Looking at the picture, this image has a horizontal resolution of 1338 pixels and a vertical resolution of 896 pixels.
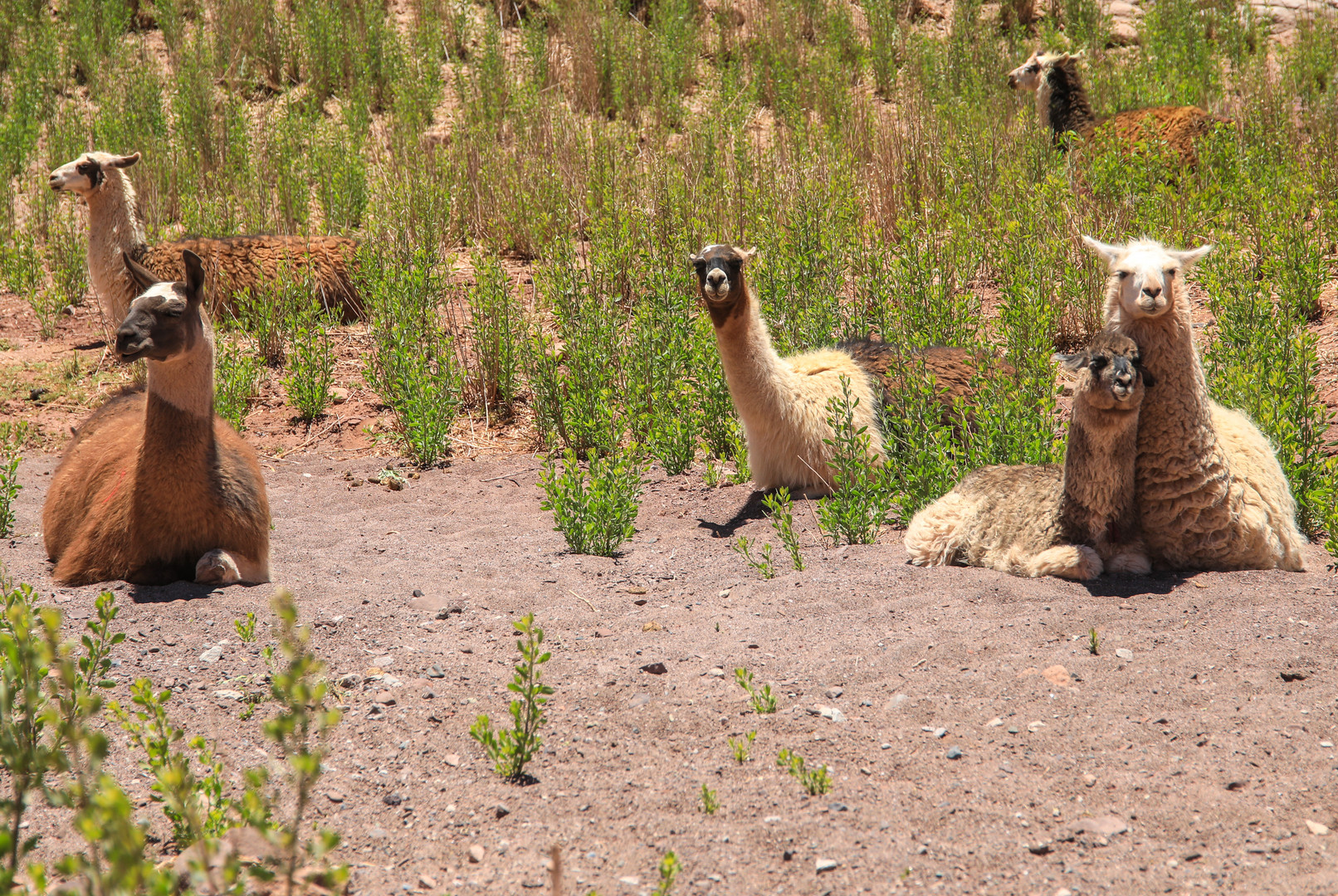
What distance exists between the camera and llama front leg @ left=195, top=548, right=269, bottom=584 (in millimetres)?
4590

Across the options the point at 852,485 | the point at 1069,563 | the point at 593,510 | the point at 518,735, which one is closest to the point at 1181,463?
the point at 1069,563

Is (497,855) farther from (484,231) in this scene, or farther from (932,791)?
(484,231)

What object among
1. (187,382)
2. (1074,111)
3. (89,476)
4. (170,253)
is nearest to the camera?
(187,382)

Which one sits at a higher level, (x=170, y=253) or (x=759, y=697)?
(x=170, y=253)

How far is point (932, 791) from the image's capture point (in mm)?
2869

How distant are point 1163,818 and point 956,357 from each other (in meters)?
4.25

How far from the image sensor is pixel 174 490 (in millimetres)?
4652

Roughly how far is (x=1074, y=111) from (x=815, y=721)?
10.9 meters

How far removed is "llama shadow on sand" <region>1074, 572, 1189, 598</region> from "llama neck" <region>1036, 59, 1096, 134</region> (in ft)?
29.7

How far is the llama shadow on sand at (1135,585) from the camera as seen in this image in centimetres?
424

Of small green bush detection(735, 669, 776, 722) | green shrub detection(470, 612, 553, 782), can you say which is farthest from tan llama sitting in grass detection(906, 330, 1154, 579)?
green shrub detection(470, 612, 553, 782)

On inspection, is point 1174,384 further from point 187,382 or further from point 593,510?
point 187,382

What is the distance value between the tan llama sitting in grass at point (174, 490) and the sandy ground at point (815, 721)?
166mm

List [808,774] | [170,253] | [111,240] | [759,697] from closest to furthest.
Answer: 1. [808,774]
2. [759,697]
3. [111,240]
4. [170,253]
